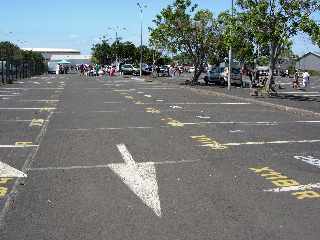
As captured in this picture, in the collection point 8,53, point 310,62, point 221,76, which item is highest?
point 8,53

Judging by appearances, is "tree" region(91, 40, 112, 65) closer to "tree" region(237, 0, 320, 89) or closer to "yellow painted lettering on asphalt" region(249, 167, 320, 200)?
"tree" region(237, 0, 320, 89)

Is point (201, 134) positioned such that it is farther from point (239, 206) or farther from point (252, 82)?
point (252, 82)

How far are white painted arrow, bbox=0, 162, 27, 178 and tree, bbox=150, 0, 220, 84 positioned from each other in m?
33.4

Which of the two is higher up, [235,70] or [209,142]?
[235,70]

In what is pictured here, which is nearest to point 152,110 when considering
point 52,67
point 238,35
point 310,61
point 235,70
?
point 238,35

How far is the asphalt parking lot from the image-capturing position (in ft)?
19.6

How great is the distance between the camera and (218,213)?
649cm

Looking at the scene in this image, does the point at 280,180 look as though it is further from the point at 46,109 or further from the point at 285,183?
the point at 46,109

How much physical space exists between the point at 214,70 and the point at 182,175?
39.1 m

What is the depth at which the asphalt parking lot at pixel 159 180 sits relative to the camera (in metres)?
5.99

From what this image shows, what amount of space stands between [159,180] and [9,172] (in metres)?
2.28

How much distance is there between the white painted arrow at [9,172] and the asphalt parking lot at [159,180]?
0.01 metres

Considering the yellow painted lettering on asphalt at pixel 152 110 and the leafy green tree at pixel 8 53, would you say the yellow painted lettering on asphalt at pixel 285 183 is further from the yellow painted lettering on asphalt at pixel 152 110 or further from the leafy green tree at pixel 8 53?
the leafy green tree at pixel 8 53

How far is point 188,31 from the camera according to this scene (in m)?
41.8
